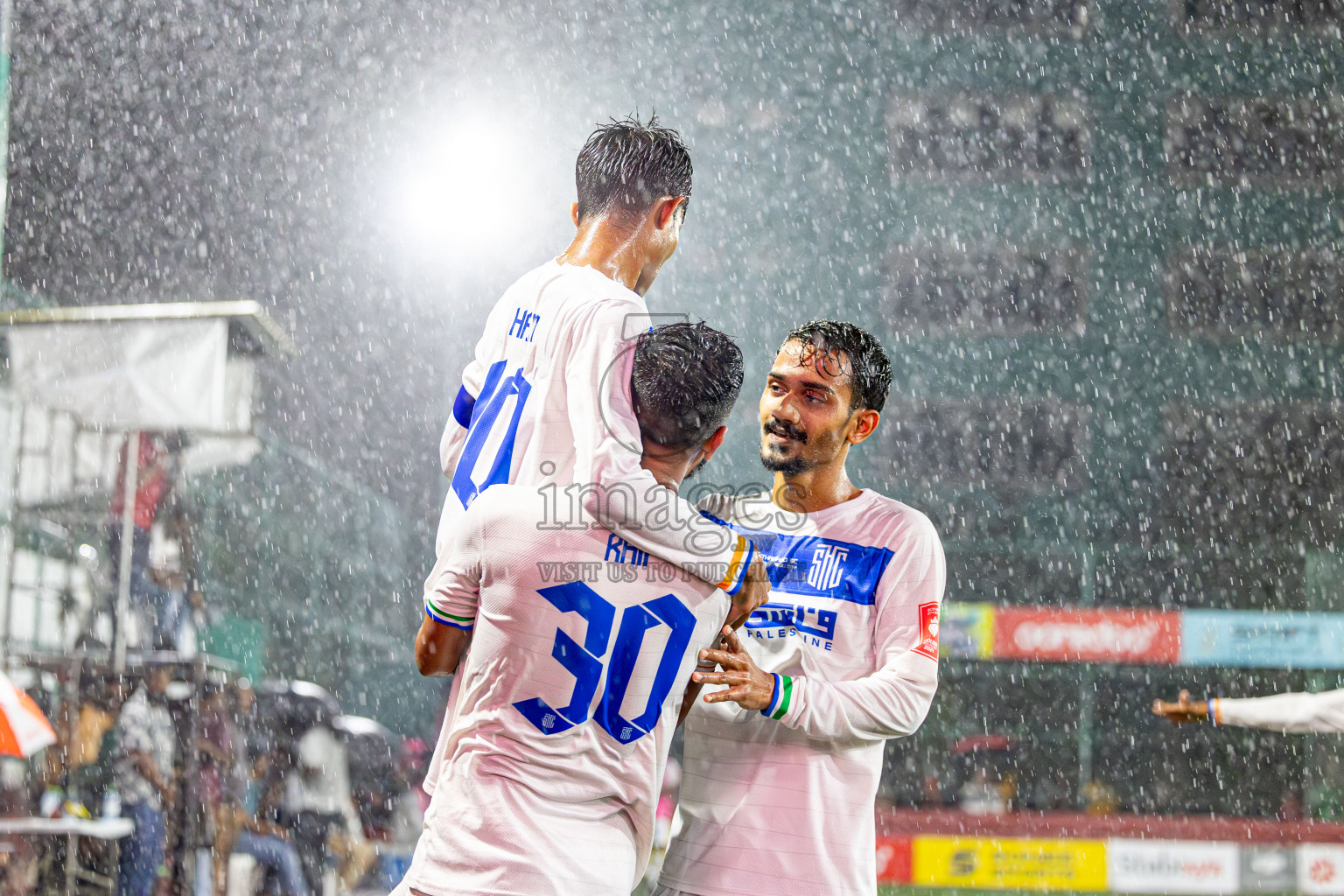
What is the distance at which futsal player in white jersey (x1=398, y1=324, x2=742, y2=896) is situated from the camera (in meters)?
1.55

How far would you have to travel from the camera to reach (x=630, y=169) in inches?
81.1

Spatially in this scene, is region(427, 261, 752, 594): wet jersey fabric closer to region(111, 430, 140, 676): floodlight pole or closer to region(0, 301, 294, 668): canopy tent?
region(111, 430, 140, 676): floodlight pole

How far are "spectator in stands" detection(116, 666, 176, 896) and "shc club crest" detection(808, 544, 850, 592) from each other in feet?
16.7

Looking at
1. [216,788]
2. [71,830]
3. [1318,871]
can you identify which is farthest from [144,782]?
[1318,871]

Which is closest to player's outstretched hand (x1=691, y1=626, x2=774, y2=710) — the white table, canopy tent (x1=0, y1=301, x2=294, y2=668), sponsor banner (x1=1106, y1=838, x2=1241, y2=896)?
the white table

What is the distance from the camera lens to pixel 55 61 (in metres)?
24.3

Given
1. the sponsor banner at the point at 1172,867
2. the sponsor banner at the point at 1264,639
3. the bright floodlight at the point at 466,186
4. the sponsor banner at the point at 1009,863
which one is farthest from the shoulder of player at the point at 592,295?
the bright floodlight at the point at 466,186

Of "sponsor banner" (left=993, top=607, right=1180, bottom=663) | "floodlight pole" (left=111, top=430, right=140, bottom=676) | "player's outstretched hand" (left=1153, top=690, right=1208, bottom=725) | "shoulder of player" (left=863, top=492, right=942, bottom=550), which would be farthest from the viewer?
"sponsor banner" (left=993, top=607, right=1180, bottom=663)

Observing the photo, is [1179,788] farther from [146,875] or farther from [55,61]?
[55,61]

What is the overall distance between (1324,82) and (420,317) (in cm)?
3605

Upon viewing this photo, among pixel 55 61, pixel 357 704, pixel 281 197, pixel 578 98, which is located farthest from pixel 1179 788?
pixel 578 98

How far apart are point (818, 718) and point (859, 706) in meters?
0.08

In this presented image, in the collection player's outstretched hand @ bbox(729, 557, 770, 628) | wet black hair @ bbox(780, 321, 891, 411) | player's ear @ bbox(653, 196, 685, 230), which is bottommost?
player's outstretched hand @ bbox(729, 557, 770, 628)

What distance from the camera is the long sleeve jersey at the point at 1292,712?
3.14 meters
